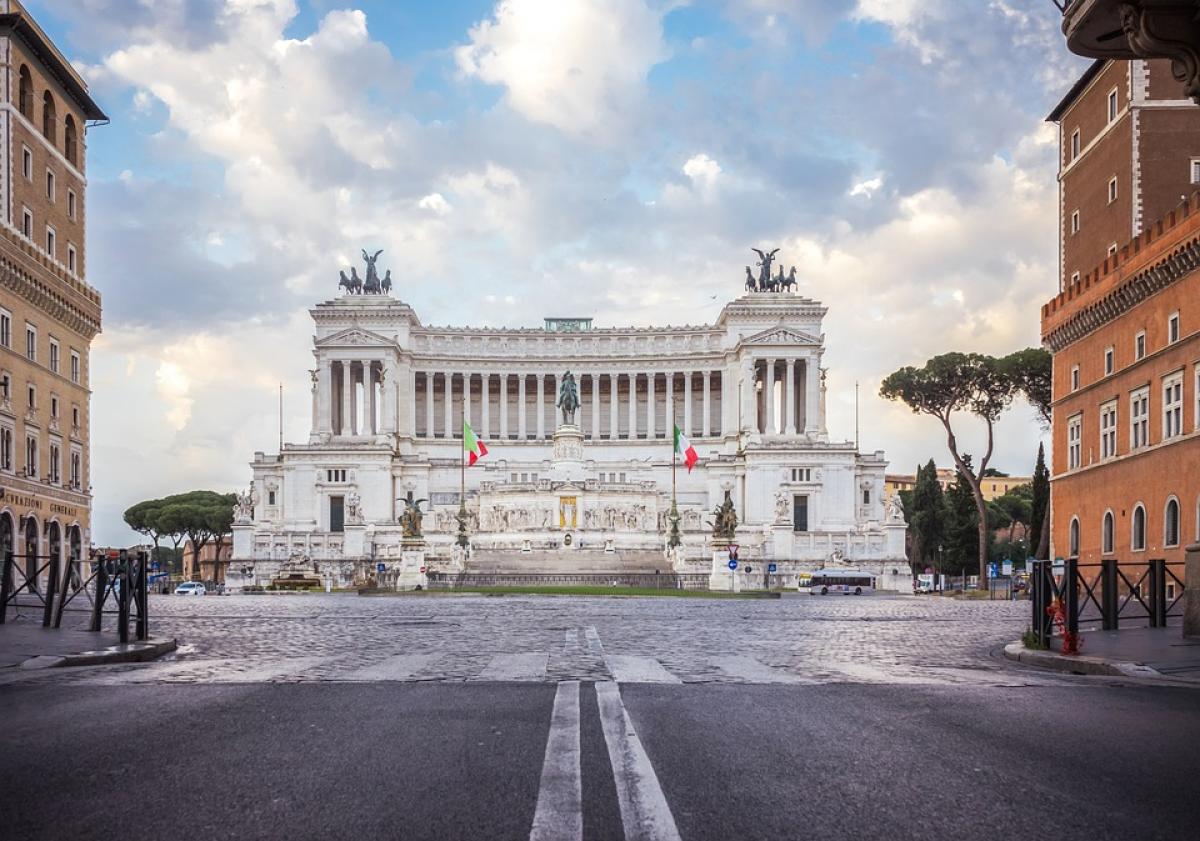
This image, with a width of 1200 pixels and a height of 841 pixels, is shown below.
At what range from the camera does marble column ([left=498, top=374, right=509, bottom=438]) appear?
120m

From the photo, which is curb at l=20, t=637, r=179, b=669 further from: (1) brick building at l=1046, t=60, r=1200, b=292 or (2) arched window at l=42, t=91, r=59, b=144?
(2) arched window at l=42, t=91, r=59, b=144

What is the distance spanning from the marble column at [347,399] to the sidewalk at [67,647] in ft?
296

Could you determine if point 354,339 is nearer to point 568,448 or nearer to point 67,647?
point 568,448

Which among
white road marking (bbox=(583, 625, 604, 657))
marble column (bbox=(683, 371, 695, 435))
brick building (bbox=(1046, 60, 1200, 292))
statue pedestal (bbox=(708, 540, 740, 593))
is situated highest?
brick building (bbox=(1046, 60, 1200, 292))

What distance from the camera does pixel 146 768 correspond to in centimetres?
814

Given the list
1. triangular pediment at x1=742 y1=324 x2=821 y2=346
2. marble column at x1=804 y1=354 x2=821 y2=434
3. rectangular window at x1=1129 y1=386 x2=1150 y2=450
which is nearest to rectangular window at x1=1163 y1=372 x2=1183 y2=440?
rectangular window at x1=1129 y1=386 x2=1150 y2=450

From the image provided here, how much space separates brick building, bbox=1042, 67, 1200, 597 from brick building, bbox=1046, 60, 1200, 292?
0.11 m

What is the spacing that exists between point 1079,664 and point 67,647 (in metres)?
13.7

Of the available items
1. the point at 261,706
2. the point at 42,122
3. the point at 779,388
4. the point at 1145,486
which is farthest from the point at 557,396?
the point at 261,706

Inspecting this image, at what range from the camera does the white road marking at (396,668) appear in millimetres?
14383

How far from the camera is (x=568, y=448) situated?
348ft

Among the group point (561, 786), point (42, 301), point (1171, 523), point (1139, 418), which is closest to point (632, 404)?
point (42, 301)

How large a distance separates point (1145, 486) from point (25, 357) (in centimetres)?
4682

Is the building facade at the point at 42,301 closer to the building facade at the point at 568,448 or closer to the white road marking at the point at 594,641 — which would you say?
the building facade at the point at 568,448
